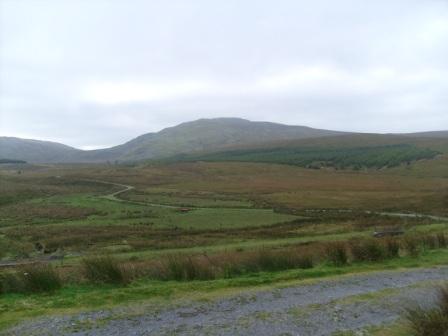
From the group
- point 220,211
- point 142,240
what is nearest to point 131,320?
point 142,240

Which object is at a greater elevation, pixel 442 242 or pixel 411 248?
pixel 411 248

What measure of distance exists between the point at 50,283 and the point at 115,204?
57.0m

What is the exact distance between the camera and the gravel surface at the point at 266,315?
10.3 meters

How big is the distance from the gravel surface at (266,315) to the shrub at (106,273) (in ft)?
9.54

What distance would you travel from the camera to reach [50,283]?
564 inches

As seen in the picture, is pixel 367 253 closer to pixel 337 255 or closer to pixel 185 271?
pixel 337 255

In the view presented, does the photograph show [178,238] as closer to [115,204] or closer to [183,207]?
[183,207]

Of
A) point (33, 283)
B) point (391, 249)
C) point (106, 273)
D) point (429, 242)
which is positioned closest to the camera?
point (33, 283)

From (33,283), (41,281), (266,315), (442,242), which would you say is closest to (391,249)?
(442,242)

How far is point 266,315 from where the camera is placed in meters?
11.1

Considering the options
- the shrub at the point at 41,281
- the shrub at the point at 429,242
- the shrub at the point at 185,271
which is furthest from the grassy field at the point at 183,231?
the shrub at the point at 429,242

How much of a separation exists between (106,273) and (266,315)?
607cm

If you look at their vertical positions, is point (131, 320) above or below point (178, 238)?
above

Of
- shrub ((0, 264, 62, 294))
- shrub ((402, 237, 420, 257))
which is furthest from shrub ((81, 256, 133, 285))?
shrub ((402, 237, 420, 257))
